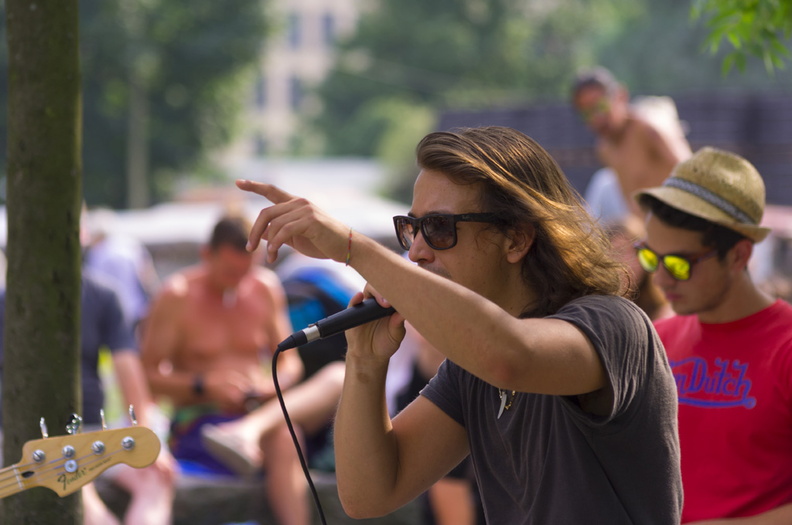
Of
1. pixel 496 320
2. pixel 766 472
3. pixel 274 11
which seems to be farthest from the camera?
pixel 274 11

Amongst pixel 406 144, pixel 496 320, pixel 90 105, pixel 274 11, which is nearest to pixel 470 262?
pixel 496 320

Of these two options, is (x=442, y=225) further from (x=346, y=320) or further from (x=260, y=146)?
(x=260, y=146)

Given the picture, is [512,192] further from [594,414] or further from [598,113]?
[598,113]

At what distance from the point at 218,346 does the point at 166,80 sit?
31649 mm

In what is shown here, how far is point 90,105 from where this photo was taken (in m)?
35.2

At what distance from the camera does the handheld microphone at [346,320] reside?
2.39 metres

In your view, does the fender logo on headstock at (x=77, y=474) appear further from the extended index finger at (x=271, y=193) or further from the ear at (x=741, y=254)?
the ear at (x=741, y=254)

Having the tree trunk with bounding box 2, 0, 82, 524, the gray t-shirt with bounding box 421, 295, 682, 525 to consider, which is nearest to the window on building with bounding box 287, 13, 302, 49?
the tree trunk with bounding box 2, 0, 82, 524

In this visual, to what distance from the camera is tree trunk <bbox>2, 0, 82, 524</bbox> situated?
2.71m

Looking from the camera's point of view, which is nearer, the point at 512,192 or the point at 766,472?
the point at 512,192

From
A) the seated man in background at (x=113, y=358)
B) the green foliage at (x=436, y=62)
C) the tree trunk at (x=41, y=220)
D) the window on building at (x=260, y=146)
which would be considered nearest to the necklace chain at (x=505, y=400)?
the tree trunk at (x=41, y=220)

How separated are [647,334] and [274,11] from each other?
3692 cm

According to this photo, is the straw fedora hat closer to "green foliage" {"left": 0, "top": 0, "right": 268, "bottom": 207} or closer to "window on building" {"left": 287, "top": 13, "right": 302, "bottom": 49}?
"green foliage" {"left": 0, "top": 0, "right": 268, "bottom": 207}

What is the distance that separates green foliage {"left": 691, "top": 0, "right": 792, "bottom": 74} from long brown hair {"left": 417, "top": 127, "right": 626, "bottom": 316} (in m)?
1.64
